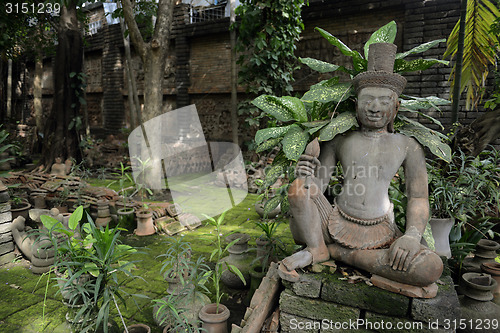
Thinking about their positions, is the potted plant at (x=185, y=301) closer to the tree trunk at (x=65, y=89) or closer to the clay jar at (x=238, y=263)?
the clay jar at (x=238, y=263)

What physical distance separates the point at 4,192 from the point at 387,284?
3.68 metres

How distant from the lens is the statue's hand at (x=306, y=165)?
192cm

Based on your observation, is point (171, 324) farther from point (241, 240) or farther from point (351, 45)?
point (351, 45)

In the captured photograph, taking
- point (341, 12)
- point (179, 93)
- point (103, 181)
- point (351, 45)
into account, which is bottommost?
point (103, 181)

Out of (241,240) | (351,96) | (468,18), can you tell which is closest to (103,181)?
(241,240)

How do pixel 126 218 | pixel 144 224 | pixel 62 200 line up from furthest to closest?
pixel 62 200
pixel 126 218
pixel 144 224

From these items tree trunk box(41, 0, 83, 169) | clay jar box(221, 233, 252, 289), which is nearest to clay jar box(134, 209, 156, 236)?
clay jar box(221, 233, 252, 289)

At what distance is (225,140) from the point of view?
8.77 m

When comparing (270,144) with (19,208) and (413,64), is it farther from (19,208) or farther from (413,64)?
(19,208)

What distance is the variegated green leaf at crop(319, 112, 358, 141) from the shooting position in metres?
1.90

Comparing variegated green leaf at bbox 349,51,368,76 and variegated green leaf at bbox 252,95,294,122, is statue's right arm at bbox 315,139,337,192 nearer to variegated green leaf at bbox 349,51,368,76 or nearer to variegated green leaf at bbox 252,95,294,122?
variegated green leaf at bbox 252,95,294,122

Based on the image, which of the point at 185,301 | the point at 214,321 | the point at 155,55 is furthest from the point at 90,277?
the point at 155,55

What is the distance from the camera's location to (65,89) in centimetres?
762

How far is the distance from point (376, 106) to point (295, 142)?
50 cm
